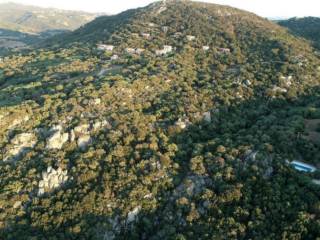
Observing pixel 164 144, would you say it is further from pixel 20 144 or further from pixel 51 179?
pixel 20 144

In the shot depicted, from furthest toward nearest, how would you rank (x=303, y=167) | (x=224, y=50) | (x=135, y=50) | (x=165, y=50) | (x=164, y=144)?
(x=135, y=50) → (x=165, y=50) → (x=224, y=50) → (x=164, y=144) → (x=303, y=167)

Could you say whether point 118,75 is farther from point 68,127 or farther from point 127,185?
point 127,185

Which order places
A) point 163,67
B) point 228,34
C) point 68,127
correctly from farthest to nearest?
point 228,34
point 163,67
point 68,127

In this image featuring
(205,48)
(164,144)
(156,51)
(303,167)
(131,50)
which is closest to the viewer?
(303,167)

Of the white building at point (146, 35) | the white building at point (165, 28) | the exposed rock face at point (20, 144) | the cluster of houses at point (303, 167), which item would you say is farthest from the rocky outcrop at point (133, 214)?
the white building at point (165, 28)

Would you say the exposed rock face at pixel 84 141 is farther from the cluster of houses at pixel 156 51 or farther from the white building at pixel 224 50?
the white building at pixel 224 50

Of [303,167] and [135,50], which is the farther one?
[135,50]

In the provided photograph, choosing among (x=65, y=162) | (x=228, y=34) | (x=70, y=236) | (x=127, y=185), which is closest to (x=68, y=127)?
(x=65, y=162)

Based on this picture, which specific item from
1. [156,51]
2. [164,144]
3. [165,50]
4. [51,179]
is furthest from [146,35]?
[51,179]
